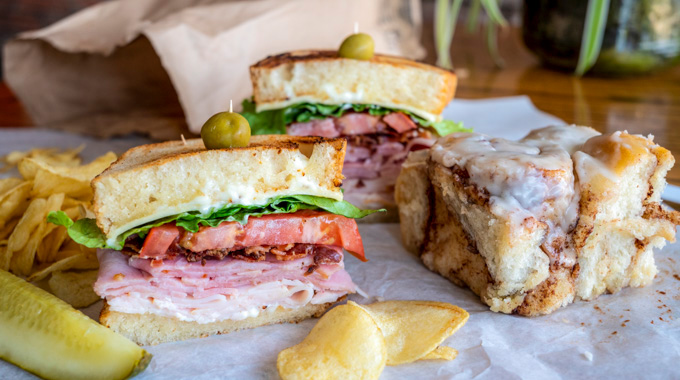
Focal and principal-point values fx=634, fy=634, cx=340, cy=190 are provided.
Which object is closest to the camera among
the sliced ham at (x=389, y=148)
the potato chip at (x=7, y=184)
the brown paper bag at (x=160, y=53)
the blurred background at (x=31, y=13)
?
the potato chip at (x=7, y=184)

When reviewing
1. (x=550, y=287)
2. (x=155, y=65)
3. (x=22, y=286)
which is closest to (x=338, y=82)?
(x=550, y=287)

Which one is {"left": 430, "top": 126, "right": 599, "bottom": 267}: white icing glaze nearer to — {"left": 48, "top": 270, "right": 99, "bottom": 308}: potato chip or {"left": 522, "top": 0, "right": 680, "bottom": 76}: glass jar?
{"left": 48, "top": 270, "right": 99, "bottom": 308}: potato chip

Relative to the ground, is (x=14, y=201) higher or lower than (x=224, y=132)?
lower

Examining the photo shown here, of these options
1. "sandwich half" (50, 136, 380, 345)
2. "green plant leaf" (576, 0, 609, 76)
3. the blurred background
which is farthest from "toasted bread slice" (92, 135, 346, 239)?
the blurred background

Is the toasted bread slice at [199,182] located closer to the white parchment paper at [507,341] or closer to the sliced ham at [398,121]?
the white parchment paper at [507,341]

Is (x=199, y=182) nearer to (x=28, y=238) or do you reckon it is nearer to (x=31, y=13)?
(x=28, y=238)

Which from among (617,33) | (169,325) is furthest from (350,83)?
(617,33)

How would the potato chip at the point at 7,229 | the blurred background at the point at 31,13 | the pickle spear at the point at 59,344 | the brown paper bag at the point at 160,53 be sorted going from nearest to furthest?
1. the pickle spear at the point at 59,344
2. the potato chip at the point at 7,229
3. the brown paper bag at the point at 160,53
4. the blurred background at the point at 31,13

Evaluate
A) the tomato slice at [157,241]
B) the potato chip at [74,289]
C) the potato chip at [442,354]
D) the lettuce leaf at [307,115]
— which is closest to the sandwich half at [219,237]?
the tomato slice at [157,241]
